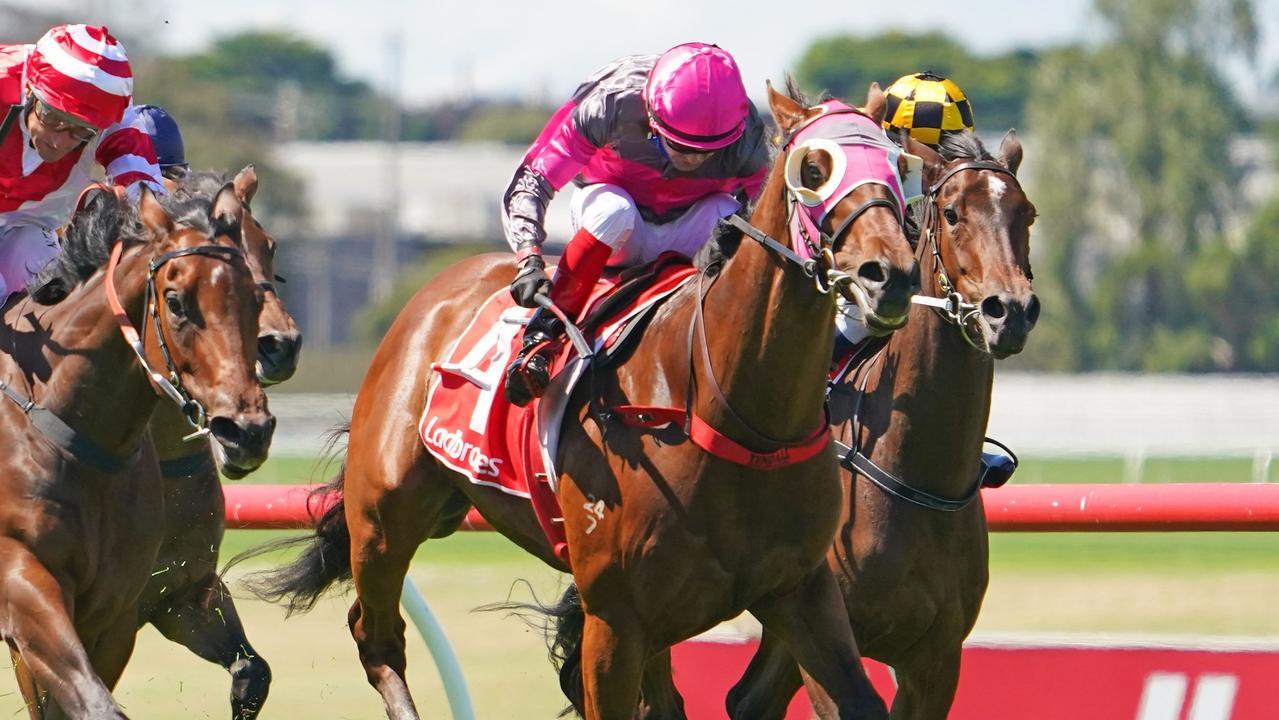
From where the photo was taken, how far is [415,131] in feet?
315

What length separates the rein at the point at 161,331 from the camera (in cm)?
436

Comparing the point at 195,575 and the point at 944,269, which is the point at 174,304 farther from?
the point at 944,269

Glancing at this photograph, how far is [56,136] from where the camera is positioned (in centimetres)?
511

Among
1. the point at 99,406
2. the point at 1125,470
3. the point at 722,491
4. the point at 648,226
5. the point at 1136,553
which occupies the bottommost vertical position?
the point at 1125,470

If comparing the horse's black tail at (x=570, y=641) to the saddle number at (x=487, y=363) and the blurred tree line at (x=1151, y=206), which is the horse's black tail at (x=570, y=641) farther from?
the blurred tree line at (x=1151, y=206)

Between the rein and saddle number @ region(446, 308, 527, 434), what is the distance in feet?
3.08

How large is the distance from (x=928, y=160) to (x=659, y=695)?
1673 millimetres

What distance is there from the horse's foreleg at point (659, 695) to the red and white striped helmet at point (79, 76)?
2.12 m

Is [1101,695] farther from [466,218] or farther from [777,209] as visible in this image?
[466,218]

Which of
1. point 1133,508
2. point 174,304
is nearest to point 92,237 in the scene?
point 174,304

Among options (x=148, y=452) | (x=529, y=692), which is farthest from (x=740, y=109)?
(x=529, y=692)

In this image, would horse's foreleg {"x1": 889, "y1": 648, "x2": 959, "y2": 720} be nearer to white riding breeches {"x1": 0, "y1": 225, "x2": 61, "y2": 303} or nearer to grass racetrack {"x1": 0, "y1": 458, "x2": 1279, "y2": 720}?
grass racetrack {"x1": 0, "y1": 458, "x2": 1279, "y2": 720}

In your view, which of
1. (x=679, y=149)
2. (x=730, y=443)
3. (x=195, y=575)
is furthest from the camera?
(x=195, y=575)

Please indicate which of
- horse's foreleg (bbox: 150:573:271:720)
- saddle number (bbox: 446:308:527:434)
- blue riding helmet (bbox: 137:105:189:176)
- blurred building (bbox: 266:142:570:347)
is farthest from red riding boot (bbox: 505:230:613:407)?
blurred building (bbox: 266:142:570:347)
